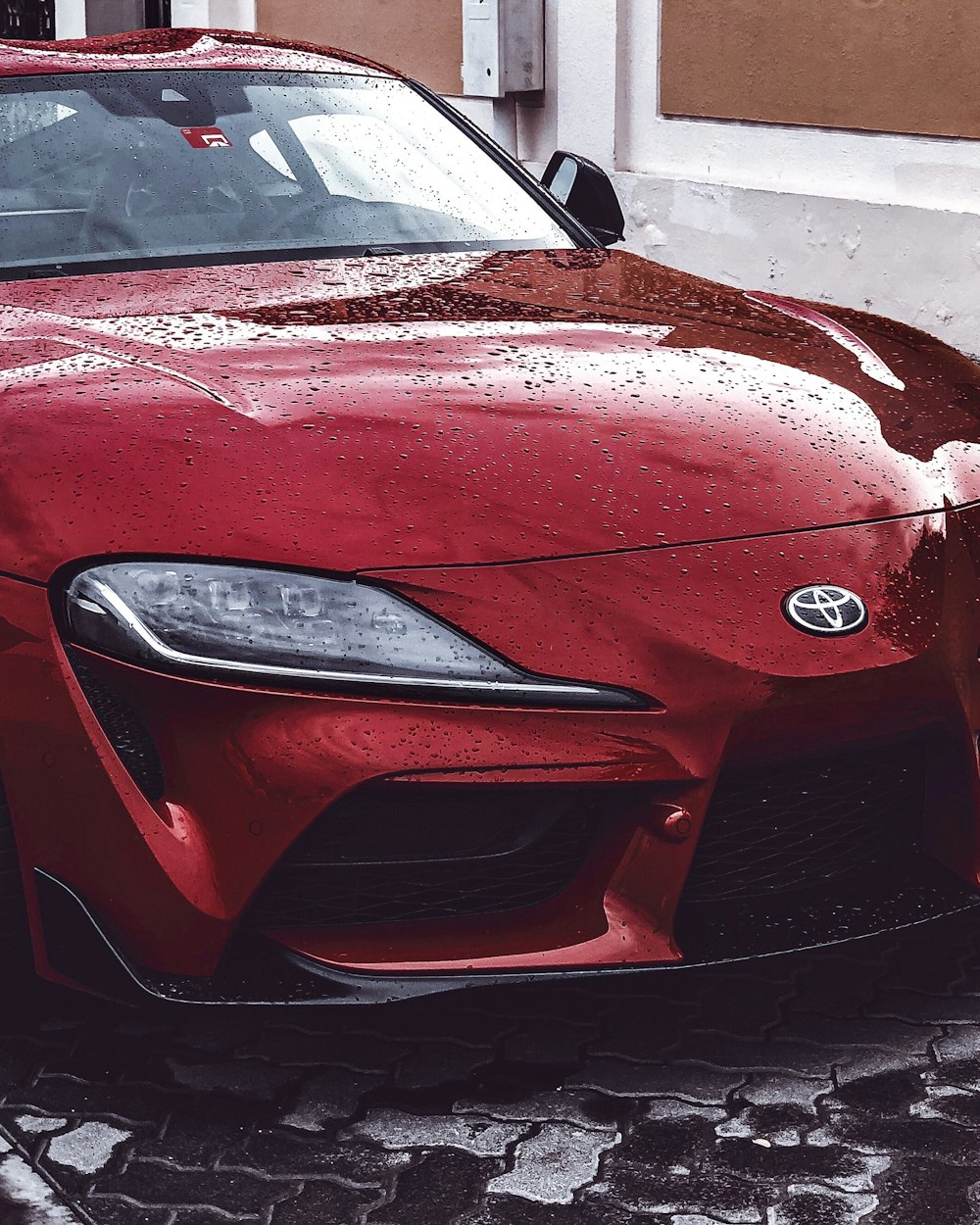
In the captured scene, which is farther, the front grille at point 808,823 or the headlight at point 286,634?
the front grille at point 808,823

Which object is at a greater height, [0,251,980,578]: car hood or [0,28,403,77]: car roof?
[0,28,403,77]: car roof

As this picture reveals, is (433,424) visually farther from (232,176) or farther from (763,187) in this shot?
(763,187)

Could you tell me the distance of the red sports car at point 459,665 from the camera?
7.63 feet

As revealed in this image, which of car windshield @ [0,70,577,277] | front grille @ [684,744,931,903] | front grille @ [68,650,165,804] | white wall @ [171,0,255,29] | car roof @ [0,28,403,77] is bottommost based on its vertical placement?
white wall @ [171,0,255,29]

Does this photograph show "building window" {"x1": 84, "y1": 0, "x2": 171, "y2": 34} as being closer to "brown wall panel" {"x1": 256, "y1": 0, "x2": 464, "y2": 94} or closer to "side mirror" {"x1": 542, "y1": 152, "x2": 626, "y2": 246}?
"brown wall panel" {"x1": 256, "y1": 0, "x2": 464, "y2": 94}

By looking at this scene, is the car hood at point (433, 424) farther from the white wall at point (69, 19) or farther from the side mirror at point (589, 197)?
the white wall at point (69, 19)

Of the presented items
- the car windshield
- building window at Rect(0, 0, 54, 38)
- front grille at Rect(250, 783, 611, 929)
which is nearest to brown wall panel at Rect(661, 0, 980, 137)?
the car windshield

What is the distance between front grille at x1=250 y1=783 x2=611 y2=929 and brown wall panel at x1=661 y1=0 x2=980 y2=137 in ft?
22.3

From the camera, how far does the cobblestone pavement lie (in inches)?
90.0

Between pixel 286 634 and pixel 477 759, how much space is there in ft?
→ 0.98

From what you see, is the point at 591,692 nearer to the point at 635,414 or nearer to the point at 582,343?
the point at 635,414

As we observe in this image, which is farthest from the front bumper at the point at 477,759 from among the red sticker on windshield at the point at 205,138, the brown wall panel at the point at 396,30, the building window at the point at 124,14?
the building window at the point at 124,14

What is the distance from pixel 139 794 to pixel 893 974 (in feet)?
4.33

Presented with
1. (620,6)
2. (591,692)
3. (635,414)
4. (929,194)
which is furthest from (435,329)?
(620,6)
